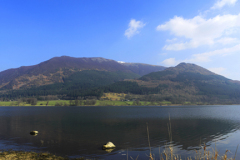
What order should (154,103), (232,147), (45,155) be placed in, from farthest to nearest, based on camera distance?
1. (154,103)
2. (232,147)
3. (45,155)

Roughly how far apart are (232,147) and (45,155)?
26811mm

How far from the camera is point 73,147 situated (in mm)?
24094

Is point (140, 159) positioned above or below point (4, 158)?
below

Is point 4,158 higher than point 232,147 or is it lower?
higher

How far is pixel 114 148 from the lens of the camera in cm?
2384

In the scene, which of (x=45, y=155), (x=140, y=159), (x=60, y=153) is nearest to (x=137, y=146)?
(x=140, y=159)

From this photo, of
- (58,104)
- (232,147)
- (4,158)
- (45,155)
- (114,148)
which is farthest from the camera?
(58,104)

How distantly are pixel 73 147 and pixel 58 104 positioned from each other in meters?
167

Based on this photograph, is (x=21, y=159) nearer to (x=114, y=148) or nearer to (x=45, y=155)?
(x=45, y=155)

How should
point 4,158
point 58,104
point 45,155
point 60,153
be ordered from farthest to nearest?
point 58,104
point 60,153
point 45,155
point 4,158

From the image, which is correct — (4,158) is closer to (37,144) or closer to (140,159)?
(37,144)

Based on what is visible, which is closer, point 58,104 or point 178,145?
point 178,145

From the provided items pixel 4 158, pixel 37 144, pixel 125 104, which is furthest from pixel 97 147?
pixel 125 104

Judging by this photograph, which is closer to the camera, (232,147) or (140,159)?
(140,159)
